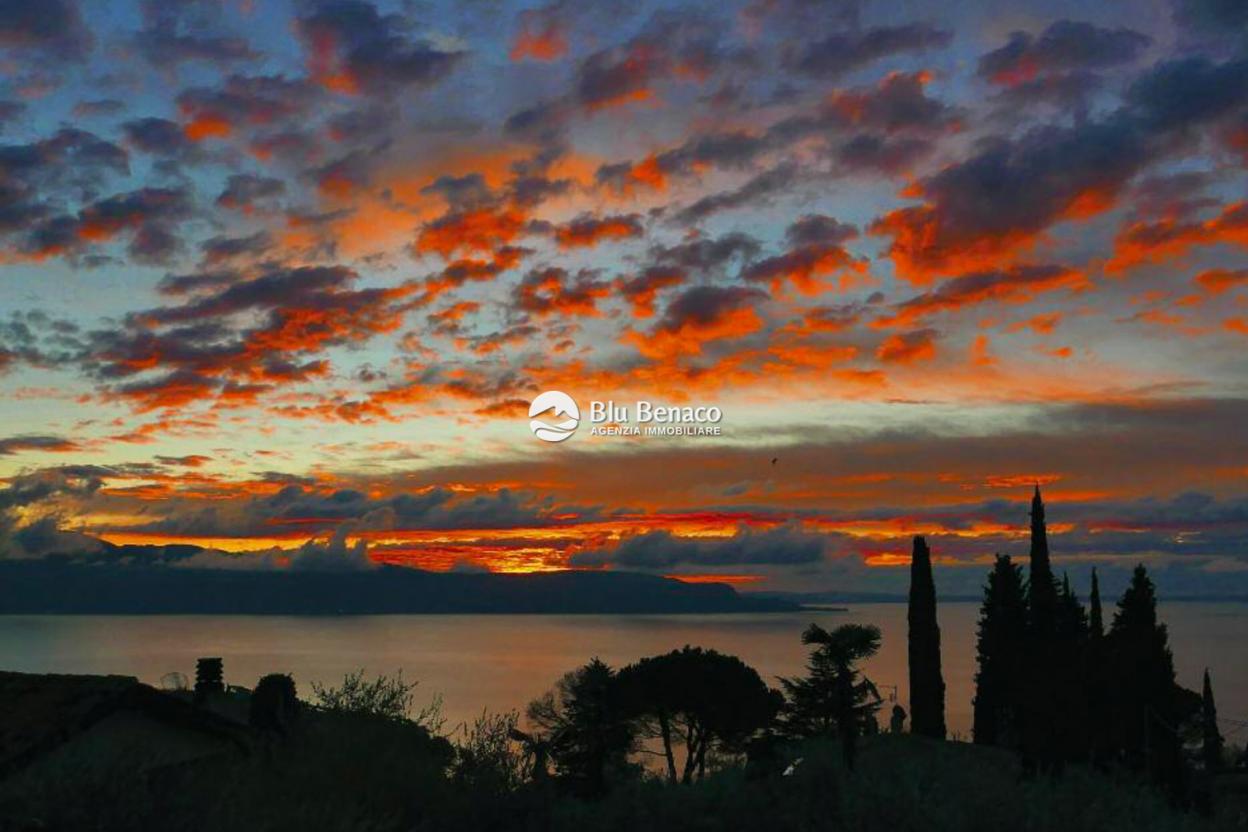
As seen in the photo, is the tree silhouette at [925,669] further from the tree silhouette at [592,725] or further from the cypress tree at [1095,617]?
the tree silhouette at [592,725]

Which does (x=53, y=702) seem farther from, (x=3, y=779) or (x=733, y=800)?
(x=733, y=800)

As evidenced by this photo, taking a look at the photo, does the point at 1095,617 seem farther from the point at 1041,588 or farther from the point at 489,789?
the point at 489,789

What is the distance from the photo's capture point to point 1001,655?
207ft

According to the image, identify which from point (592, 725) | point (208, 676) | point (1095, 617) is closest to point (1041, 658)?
point (1095, 617)

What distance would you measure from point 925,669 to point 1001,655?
195 inches

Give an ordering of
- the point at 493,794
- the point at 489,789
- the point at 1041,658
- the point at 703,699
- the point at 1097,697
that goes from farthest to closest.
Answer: the point at 703,699
the point at 1041,658
the point at 1097,697
the point at 489,789
the point at 493,794

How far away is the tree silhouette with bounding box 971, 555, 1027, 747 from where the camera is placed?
60781 millimetres

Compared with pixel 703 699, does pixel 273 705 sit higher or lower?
higher

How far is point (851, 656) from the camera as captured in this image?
48.3 meters

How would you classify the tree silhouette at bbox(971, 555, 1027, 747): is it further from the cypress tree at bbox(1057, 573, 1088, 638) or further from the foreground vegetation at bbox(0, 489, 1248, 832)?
the foreground vegetation at bbox(0, 489, 1248, 832)

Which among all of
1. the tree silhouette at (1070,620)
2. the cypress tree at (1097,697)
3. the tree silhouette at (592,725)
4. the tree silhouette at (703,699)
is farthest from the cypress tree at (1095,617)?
the tree silhouette at (592,725)

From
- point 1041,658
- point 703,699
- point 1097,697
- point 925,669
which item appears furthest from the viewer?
point 703,699

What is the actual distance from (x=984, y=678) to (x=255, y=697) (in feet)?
178

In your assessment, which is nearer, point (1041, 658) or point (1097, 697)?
point (1097, 697)
